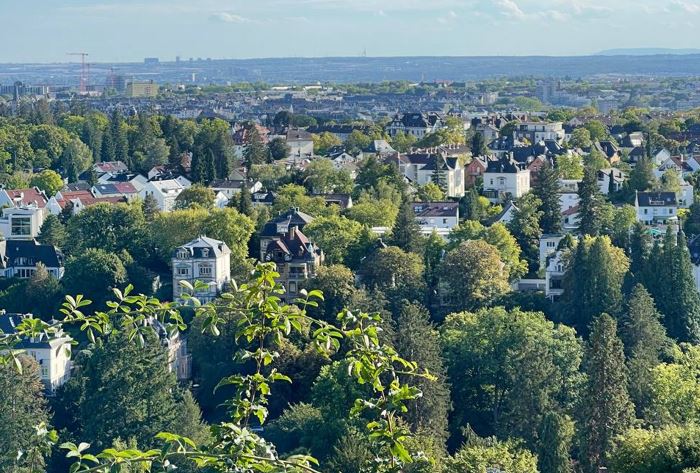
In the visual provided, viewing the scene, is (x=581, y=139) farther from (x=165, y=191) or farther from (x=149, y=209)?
(x=149, y=209)

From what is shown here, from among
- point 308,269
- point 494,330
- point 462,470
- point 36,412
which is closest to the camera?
point 462,470

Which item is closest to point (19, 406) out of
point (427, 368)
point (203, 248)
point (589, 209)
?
point (427, 368)

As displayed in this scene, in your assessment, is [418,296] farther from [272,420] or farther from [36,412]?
[36,412]

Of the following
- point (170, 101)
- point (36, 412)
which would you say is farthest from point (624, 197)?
point (170, 101)

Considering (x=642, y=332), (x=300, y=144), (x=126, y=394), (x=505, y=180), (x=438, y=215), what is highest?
(x=505, y=180)

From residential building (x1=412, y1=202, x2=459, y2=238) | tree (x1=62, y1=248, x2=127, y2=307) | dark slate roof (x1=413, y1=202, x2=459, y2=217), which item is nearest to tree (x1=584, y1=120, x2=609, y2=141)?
dark slate roof (x1=413, y1=202, x2=459, y2=217)

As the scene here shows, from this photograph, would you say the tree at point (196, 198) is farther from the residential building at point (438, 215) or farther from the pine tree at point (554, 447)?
the pine tree at point (554, 447)

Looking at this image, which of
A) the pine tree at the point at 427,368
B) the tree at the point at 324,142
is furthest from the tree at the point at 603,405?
the tree at the point at 324,142
